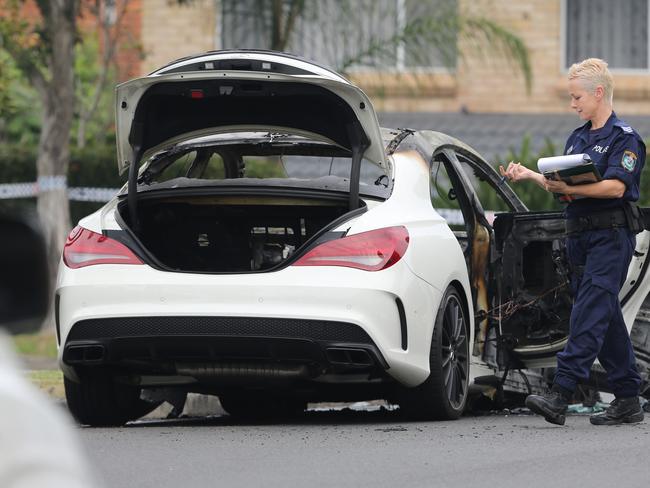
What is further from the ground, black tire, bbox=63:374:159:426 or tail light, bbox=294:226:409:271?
tail light, bbox=294:226:409:271

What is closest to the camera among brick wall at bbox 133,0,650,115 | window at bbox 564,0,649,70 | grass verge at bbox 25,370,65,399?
grass verge at bbox 25,370,65,399

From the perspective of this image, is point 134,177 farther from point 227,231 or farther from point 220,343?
point 220,343

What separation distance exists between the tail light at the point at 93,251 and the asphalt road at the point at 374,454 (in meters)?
0.78

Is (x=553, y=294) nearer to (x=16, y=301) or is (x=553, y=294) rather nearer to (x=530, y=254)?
(x=530, y=254)

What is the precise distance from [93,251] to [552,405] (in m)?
2.23

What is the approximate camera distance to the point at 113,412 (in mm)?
7523

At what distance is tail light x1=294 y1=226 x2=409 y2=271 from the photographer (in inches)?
268

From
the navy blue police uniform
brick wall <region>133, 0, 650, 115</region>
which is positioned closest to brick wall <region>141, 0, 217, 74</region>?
brick wall <region>133, 0, 650, 115</region>

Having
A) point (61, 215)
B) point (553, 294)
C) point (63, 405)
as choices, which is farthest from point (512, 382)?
point (61, 215)

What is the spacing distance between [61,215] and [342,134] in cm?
968

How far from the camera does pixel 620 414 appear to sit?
7.37 m

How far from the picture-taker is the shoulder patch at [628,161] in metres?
7.05

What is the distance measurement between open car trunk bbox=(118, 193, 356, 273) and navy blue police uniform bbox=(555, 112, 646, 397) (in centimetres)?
121

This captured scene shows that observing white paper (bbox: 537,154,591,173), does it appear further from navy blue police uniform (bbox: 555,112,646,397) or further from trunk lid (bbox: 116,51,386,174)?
trunk lid (bbox: 116,51,386,174)
